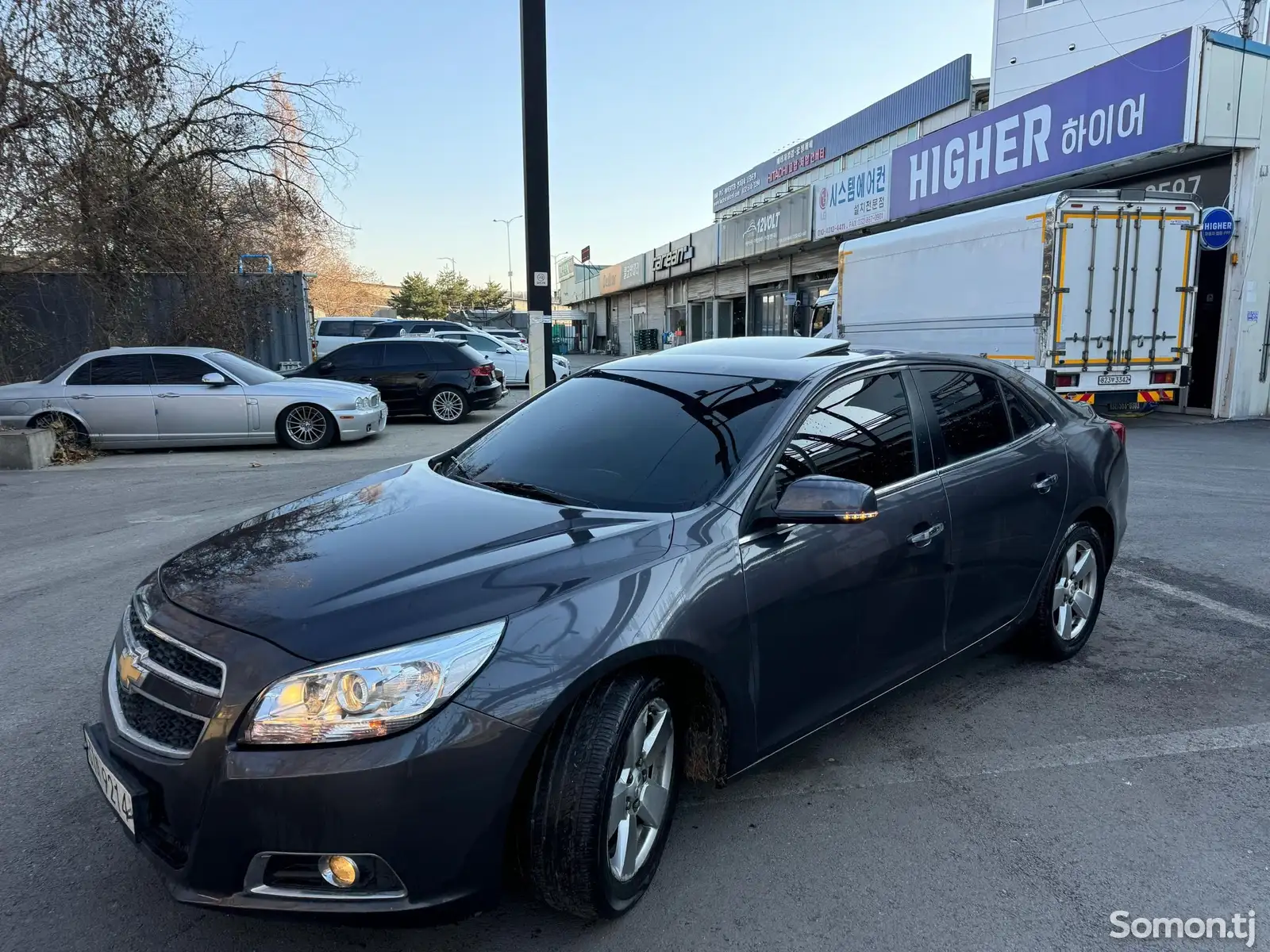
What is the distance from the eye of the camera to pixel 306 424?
11969 mm

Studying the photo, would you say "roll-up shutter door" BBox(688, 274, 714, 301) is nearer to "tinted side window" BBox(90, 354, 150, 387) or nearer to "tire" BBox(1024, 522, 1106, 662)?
"tinted side window" BBox(90, 354, 150, 387)

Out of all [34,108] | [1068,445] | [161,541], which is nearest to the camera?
[1068,445]

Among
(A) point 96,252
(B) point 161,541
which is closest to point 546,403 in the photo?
(B) point 161,541

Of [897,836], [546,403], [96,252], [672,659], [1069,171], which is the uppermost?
[1069,171]

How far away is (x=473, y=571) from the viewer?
2326 mm

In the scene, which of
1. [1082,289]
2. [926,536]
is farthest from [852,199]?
[926,536]

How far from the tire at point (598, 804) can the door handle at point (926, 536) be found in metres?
1.26

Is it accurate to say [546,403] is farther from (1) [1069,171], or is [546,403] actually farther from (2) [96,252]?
(1) [1069,171]

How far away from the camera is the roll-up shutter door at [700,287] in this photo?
36.9m

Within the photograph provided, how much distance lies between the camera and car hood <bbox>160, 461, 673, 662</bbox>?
2.13 m

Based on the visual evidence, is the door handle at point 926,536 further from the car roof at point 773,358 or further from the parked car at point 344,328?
the parked car at point 344,328

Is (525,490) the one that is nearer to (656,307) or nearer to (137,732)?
(137,732)

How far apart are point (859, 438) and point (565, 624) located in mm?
1591

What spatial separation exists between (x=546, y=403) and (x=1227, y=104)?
14.4 meters
